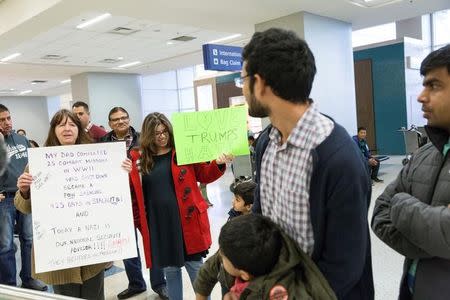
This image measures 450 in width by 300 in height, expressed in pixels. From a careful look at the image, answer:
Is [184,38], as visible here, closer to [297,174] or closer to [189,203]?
[189,203]

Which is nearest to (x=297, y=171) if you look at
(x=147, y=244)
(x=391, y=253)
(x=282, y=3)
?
(x=147, y=244)

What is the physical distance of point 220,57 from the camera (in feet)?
15.0

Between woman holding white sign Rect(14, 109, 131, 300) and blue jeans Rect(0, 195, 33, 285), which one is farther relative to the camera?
blue jeans Rect(0, 195, 33, 285)

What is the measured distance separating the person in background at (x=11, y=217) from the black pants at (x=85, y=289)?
149 centimetres

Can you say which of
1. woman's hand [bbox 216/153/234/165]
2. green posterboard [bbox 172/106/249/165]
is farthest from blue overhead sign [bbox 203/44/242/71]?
woman's hand [bbox 216/153/234/165]

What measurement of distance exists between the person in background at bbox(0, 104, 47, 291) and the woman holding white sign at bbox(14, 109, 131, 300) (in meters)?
1.41

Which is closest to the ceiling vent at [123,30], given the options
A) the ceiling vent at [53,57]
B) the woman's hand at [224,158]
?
the ceiling vent at [53,57]

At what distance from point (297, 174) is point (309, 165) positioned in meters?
0.05

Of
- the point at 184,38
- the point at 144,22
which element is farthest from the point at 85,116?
the point at 184,38

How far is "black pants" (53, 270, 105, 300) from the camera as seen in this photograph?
2.10m

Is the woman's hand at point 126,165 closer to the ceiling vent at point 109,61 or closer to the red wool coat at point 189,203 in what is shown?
the red wool coat at point 189,203

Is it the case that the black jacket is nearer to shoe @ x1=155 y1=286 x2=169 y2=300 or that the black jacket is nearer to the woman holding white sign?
the woman holding white sign

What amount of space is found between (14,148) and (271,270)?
121 inches

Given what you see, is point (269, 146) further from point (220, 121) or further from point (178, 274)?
point (178, 274)
